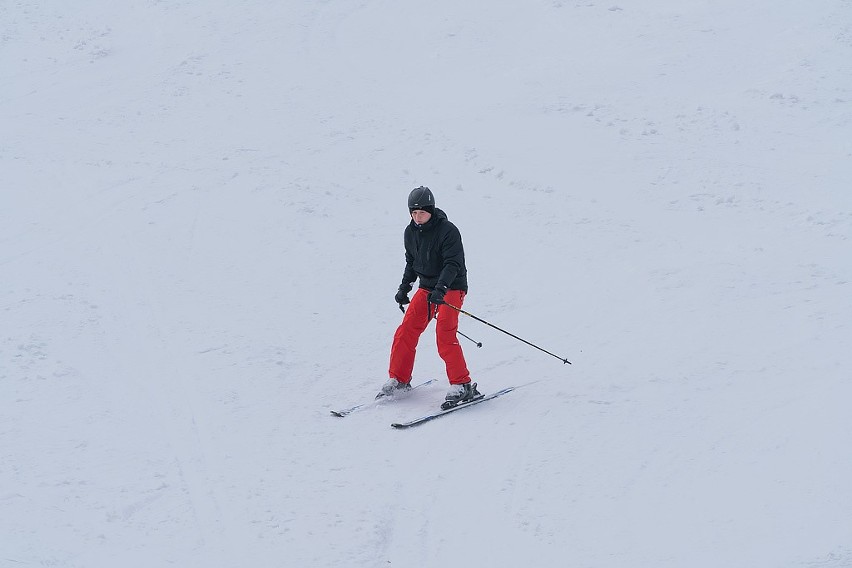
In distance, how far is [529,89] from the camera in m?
16.8

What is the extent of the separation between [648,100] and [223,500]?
12648 millimetres

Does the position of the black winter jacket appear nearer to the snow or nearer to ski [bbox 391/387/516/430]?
ski [bbox 391/387/516/430]

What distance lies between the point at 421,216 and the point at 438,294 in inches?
27.3

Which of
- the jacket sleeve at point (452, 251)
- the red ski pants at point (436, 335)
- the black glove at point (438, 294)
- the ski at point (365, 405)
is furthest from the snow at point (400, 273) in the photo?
the jacket sleeve at point (452, 251)

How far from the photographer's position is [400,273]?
Answer: 11094 mm

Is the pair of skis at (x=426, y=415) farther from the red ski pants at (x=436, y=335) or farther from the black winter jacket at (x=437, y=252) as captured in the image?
the black winter jacket at (x=437, y=252)

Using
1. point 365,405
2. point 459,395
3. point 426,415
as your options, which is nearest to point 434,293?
point 459,395

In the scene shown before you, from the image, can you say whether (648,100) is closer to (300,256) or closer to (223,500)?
(300,256)

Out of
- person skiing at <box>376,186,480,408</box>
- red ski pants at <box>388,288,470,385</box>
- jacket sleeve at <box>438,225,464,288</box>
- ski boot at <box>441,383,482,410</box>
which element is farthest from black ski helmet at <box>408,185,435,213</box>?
ski boot at <box>441,383,482,410</box>

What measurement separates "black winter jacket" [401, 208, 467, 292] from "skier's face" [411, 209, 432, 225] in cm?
6

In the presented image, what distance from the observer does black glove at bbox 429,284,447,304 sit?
7.12m

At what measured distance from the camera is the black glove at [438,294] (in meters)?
7.12

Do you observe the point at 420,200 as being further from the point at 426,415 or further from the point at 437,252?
the point at 426,415

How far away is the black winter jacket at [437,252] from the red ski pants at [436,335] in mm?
138
